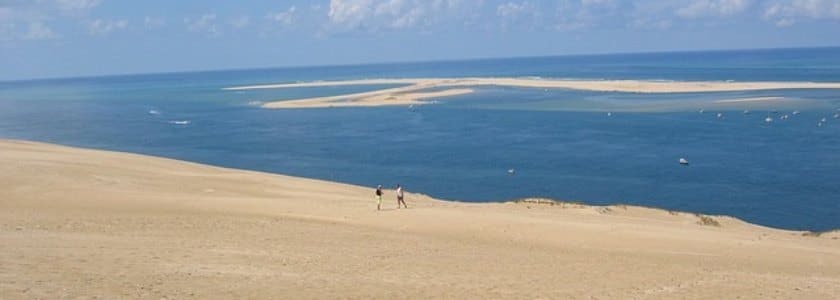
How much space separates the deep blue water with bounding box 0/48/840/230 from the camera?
49469 millimetres

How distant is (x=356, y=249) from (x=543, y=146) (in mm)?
49306

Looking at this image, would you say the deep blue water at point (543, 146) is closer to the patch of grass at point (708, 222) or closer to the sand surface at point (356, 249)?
the patch of grass at point (708, 222)

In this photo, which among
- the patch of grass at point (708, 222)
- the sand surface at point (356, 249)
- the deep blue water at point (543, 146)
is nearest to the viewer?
the sand surface at point (356, 249)

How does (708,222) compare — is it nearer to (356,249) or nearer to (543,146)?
(356,249)

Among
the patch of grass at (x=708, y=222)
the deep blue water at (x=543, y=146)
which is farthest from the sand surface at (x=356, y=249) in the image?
the deep blue water at (x=543, y=146)

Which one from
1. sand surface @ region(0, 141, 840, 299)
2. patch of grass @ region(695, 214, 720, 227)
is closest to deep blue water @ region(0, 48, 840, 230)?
patch of grass @ region(695, 214, 720, 227)

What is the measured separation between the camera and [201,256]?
70.0ft

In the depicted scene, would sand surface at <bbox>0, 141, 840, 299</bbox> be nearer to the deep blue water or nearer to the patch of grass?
the patch of grass

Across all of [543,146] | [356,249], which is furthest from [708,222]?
[543,146]

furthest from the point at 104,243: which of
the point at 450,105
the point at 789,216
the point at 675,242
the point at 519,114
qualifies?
the point at 450,105

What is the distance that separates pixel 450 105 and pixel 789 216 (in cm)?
8283

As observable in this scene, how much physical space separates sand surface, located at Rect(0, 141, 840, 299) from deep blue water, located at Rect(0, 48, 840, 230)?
39.4 ft

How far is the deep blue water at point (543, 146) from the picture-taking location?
49.5 metres

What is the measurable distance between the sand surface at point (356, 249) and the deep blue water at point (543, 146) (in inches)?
473
